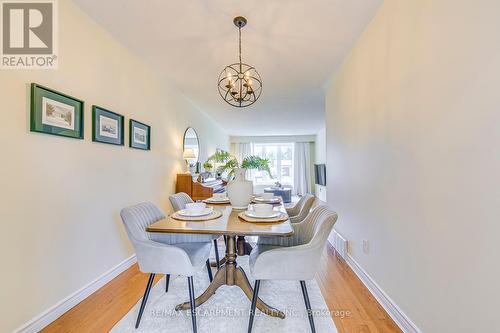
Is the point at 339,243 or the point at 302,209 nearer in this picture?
the point at 302,209

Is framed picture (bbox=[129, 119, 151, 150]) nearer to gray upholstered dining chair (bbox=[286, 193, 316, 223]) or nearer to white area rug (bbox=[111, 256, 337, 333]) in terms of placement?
white area rug (bbox=[111, 256, 337, 333])

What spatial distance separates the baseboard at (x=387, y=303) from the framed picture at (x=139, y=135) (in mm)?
2833

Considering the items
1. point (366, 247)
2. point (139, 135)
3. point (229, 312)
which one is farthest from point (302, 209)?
point (139, 135)

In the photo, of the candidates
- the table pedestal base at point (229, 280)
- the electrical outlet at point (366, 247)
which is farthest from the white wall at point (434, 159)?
the table pedestal base at point (229, 280)

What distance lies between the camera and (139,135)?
2918 millimetres

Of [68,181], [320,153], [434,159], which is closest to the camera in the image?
[434,159]

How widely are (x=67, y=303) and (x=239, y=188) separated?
5.32 ft

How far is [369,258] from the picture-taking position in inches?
87.7

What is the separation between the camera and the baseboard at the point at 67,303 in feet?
5.22

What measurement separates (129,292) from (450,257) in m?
2.43

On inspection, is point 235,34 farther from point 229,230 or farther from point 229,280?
point 229,280

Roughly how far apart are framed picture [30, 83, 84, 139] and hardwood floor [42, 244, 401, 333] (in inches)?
54.9

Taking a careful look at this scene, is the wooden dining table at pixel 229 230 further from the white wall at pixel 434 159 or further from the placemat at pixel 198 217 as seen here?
the white wall at pixel 434 159

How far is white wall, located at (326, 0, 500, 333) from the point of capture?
3.42 feet
